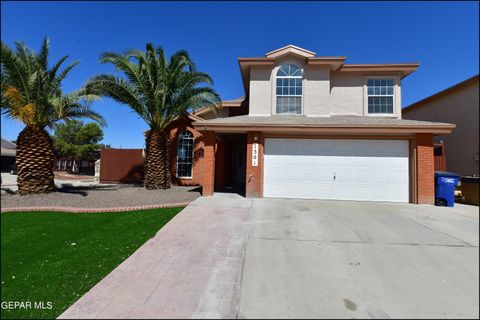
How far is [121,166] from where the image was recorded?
704 inches

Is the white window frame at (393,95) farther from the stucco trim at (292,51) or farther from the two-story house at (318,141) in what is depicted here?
the stucco trim at (292,51)

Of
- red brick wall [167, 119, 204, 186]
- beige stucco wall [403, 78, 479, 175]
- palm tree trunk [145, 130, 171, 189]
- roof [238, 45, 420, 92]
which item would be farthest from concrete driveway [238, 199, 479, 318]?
beige stucco wall [403, 78, 479, 175]

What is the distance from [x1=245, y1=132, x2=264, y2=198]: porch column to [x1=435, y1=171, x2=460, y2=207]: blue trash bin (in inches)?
262

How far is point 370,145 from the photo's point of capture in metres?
10.3

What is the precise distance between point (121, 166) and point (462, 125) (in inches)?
845

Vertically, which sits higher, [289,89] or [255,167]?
[289,89]

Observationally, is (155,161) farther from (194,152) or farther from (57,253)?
(57,253)

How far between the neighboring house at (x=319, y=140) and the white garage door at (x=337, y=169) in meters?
0.04

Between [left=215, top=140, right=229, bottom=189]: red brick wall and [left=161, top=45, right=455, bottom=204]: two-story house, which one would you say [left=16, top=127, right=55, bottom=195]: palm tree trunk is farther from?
[left=215, top=140, right=229, bottom=189]: red brick wall

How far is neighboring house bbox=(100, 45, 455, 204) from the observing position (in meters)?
10.0

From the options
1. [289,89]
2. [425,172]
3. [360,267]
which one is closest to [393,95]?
[425,172]

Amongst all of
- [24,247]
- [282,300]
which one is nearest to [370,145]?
[282,300]

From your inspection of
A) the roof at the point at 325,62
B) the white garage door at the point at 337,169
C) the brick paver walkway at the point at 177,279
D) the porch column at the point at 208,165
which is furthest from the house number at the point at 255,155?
the roof at the point at 325,62

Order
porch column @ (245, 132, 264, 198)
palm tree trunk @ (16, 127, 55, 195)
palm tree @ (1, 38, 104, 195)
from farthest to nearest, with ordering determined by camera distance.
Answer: porch column @ (245, 132, 264, 198)
palm tree trunk @ (16, 127, 55, 195)
palm tree @ (1, 38, 104, 195)
